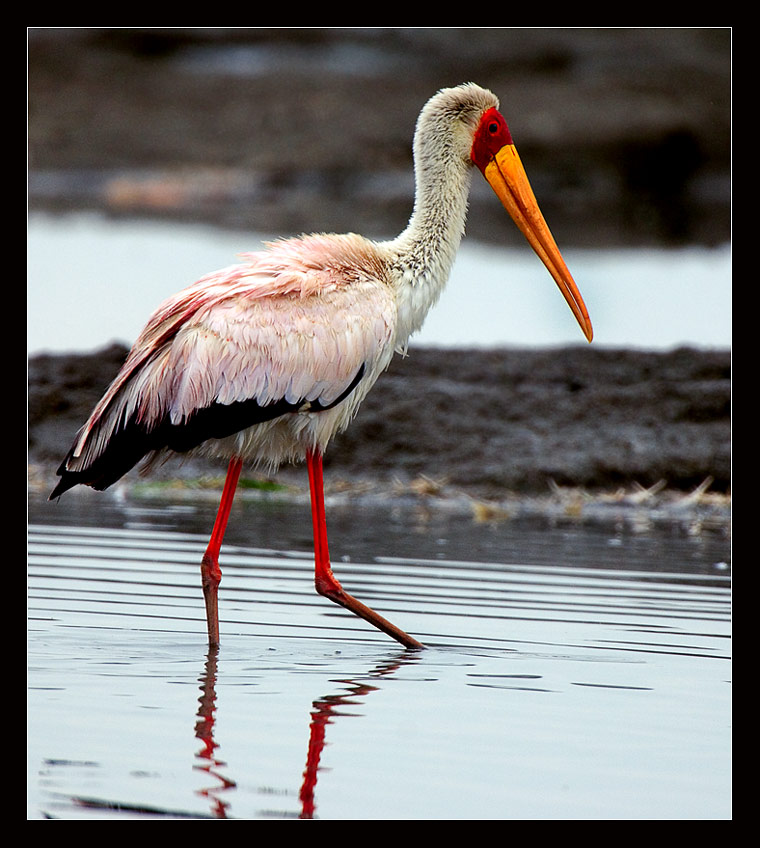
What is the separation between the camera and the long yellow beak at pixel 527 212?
22.3 feet

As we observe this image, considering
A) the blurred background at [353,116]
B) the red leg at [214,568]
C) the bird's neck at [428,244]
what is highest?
the blurred background at [353,116]

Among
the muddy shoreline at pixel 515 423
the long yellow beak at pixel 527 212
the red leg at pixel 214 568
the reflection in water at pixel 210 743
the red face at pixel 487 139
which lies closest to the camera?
the reflection in water at pixel 210 743

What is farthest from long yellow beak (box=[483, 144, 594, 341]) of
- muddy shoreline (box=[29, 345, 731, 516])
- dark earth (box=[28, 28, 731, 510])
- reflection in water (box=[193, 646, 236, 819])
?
dark earth (box=[28, 28, 731, 510])

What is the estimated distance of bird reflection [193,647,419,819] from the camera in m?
3.93

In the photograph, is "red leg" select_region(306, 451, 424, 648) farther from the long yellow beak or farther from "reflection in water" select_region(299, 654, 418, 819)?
the long yellow beak

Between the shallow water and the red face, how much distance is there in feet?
6.28

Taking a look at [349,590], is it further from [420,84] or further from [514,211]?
[420,84]

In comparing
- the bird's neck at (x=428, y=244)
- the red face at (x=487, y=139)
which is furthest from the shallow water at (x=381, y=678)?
the red face at (x=487, y=139)

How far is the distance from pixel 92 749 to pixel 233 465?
6.77 ft

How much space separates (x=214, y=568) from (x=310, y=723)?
148 centimetres

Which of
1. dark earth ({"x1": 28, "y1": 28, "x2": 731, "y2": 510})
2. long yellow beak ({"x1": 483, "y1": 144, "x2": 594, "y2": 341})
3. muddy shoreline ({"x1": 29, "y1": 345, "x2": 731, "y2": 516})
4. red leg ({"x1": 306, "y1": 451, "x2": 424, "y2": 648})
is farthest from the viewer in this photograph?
dark earth ({"x1": 28, "y1": 28, "x2": 731, "y2": 510})

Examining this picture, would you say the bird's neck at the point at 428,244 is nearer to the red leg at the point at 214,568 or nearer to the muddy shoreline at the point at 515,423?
the red leg at the point at 214,568

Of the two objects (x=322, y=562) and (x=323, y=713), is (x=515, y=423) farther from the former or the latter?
(x=323, y=713)

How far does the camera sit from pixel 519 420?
418 inches
